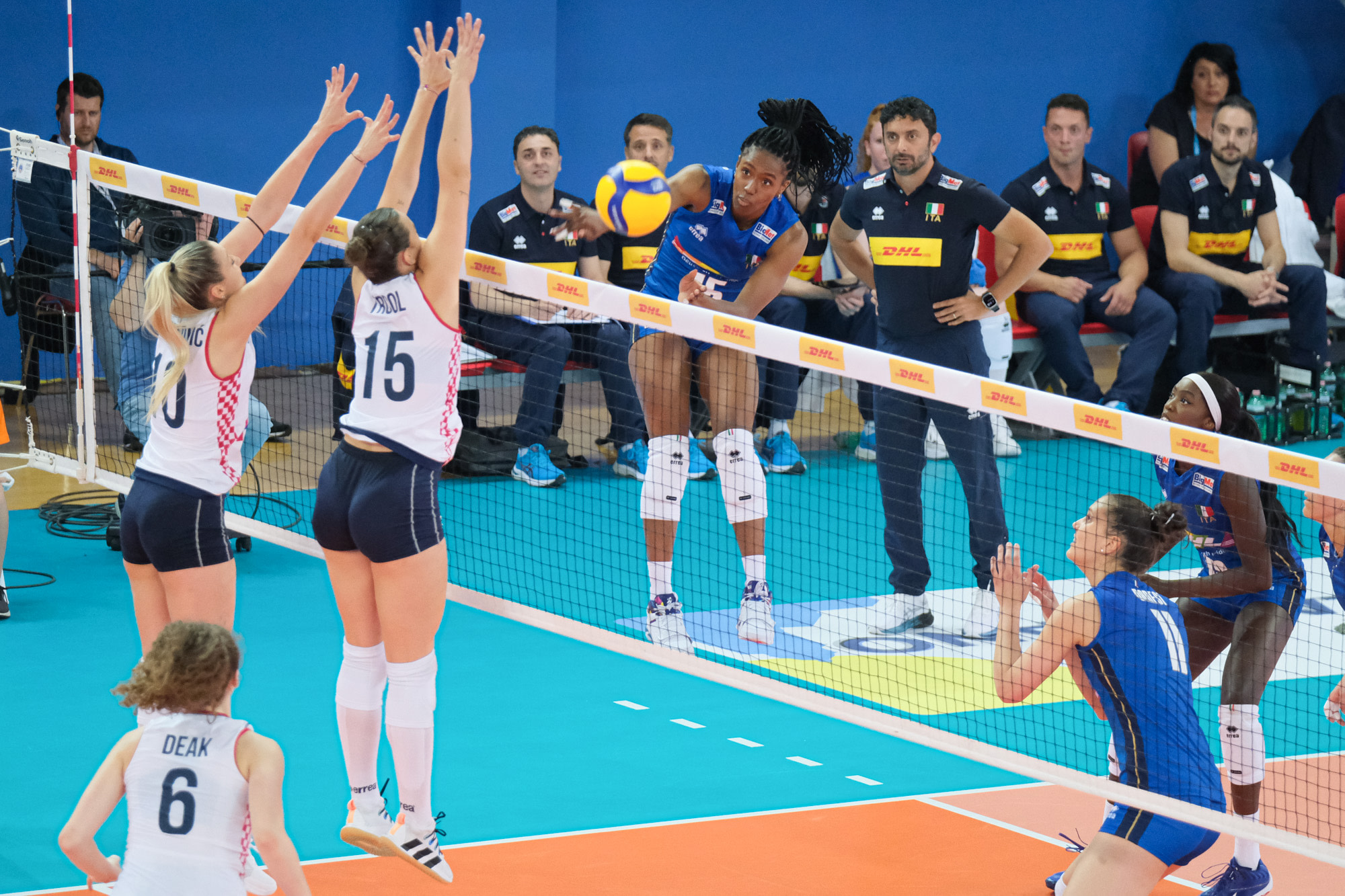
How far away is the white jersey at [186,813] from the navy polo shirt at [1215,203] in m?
9.68

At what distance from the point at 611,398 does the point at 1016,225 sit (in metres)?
3.83

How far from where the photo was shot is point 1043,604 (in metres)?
4.81

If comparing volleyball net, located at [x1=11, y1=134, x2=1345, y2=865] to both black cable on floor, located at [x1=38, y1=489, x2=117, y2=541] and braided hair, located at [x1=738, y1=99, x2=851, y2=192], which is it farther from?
braided hair, located at [x1=738, y1=99, x2=851, y2=192]

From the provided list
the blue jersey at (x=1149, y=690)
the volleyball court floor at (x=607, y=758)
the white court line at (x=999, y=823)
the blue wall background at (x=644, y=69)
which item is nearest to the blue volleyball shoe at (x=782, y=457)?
the volleyball court floor at (x=607, y=758)

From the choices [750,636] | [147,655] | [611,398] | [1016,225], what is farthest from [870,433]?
[147,655]

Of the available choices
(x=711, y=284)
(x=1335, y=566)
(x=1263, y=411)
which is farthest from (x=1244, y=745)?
(x=1263, y=411)

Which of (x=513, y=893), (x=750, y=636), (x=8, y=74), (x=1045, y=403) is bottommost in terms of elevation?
(x=513, y=893)

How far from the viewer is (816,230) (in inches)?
447

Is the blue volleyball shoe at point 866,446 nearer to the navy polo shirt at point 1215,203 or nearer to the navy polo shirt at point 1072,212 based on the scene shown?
the navy polo shirt at point 1072,212

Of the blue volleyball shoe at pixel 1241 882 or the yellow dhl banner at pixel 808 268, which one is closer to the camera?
the blue volleyball shoe at pixel 1241 882

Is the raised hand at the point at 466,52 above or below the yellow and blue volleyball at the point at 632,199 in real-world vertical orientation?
above

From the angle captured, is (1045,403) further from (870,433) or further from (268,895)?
(870,433)

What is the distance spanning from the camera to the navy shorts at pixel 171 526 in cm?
491

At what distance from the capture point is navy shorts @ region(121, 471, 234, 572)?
4906mm
